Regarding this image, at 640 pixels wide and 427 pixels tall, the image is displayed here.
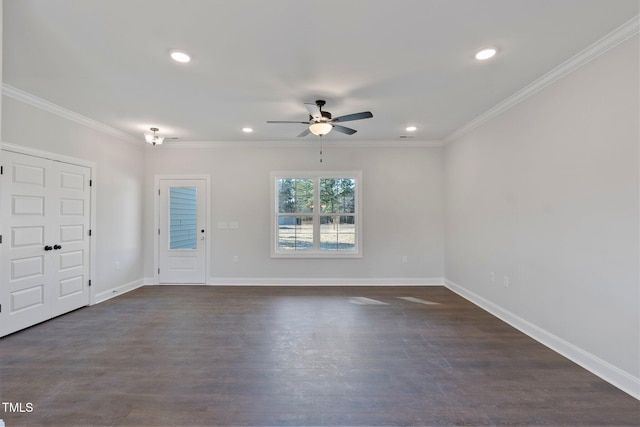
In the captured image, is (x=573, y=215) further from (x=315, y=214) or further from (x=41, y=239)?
(x=41, y=239)

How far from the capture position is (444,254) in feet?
17.8

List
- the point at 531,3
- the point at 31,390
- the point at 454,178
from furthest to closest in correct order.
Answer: the point at 454,178 < the point at 31,390 < the point at 531,3

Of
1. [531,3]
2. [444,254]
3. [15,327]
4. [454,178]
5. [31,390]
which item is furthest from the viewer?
[444,254]

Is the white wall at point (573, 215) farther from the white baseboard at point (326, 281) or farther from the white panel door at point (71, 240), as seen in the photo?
the white panel door at point (71, 240)

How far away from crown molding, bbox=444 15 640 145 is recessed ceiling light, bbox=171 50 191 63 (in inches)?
132

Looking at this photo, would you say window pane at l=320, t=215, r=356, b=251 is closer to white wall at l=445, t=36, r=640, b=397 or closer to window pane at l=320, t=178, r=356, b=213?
window pane at l=320, t=178, r=356, b=213

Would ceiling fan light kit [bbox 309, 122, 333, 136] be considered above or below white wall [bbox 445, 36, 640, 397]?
above

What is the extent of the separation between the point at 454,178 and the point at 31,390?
5686mm

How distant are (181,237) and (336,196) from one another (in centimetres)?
302

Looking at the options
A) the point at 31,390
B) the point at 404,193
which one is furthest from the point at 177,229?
the point at 404,193

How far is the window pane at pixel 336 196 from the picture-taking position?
18.3 ft

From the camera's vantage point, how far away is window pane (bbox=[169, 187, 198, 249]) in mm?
5480

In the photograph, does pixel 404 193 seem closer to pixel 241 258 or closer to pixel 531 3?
pixel 241 258

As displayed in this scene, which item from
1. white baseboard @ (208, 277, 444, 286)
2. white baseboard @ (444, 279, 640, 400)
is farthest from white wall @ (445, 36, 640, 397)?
white baseboard @ (208, 277, 444, 286)
